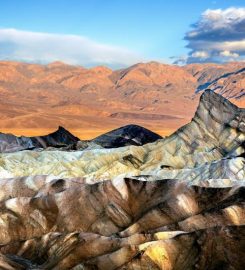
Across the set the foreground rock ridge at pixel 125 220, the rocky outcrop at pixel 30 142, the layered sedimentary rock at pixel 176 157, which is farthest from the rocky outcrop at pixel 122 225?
the rocky outcrop at pixel 30 142

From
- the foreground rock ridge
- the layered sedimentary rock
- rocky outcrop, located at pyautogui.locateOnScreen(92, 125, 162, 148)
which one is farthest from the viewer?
rocky outcrop, located at pyautogui.locateOnScreen(92, 125, 162, 148)

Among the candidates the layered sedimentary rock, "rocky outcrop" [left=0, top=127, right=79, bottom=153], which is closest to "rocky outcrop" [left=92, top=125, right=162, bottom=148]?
"rocky outcrop" [left=0, top=127, right=79, bottom=153]

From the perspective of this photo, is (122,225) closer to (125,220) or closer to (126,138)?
(125,220)

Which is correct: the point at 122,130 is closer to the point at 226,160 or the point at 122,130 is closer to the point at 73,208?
the point at 226,160

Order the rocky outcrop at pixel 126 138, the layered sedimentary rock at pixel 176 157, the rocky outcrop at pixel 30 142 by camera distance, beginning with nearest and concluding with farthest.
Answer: the layered sedimentary rock at pixel 176 157, the rocky outcrop at pixel 30 142, the rocky outcrop at pixel 126 138

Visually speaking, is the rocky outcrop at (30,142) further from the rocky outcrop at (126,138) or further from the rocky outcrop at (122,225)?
the rocky outcrop at (122,225)

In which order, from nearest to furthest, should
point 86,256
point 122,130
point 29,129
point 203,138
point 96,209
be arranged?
1. point 86,256
2. point 96,209
3. point 203,138
4. point 122,130
5. point 29,129

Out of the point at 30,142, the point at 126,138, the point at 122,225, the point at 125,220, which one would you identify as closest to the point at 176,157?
the point at 126,138

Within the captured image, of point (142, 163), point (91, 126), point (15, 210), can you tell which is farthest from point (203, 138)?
point (91, 126)

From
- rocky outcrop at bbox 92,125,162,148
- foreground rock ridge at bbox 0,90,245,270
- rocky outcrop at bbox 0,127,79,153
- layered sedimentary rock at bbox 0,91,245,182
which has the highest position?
foreground rock ridge at bbox 0,90,245,270

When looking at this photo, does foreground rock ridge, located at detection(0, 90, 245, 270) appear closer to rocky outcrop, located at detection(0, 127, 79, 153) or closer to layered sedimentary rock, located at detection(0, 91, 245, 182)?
layered sedimentary rock, located at detection(0, 91, 245, 182)

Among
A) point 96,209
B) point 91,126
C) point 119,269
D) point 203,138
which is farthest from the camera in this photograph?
point 91,126
